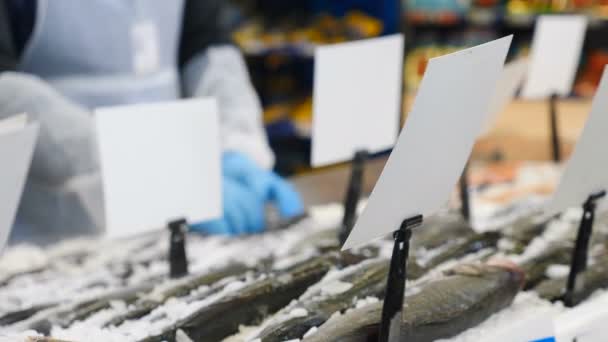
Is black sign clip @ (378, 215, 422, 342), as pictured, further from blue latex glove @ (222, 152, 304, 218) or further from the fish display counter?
blue latex glove @ (222, 152, 304, 218)

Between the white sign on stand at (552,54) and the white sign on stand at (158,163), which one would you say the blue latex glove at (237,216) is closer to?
the white sign on stand at (158,163)

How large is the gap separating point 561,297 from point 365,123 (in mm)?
454

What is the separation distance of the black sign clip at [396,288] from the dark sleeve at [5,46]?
1.02 m

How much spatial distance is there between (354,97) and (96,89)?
76cm

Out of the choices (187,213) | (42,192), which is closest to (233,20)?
(42,192)

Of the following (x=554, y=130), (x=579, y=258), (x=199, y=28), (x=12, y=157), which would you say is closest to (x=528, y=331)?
(x=579, y=258)

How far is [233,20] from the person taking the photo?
399cm

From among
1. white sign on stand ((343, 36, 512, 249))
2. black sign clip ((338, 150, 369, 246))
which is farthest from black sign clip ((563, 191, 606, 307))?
black sign clip ((338, 150, 369, 246))

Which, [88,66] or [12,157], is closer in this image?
[12,157]

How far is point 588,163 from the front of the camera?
984 mm

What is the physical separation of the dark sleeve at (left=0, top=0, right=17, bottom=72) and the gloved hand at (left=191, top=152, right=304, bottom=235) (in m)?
0.50

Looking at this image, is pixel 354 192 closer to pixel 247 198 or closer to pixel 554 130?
pixel 247 198

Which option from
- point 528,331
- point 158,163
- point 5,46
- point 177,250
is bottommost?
point 528,331

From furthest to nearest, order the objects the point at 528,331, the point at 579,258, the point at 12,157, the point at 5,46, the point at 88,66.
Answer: the point at 88,66
the point at 5,46
the point at 579,258
the point at 528,331
the point at 12,157
